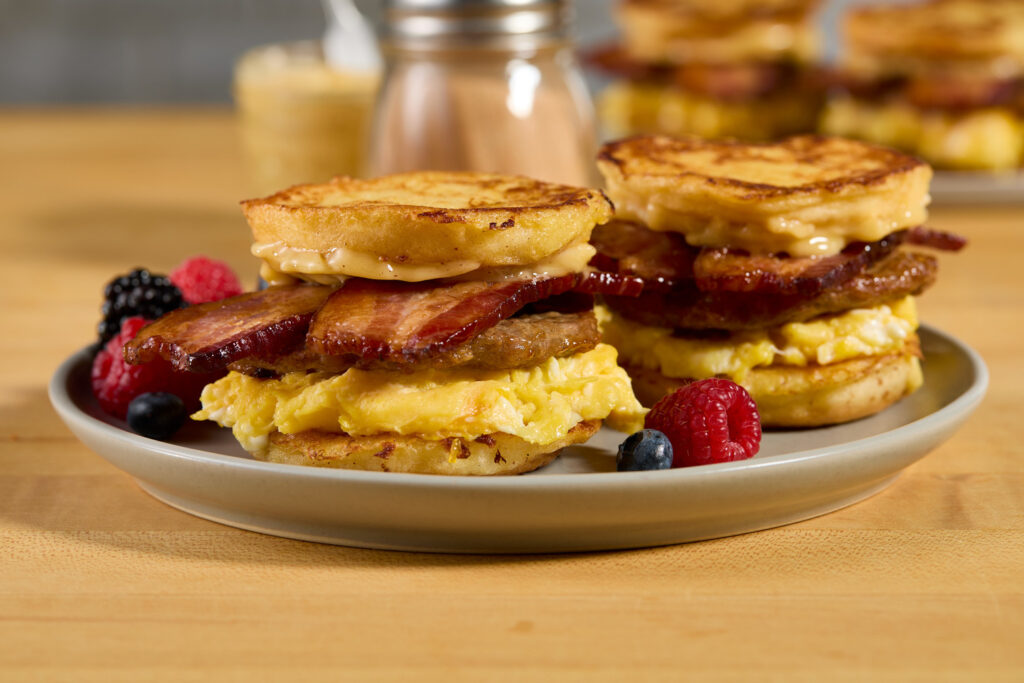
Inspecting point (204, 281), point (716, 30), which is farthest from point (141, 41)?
point (204, 281)

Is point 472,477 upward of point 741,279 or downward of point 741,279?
downward

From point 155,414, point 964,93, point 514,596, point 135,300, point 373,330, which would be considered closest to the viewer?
point 514,596

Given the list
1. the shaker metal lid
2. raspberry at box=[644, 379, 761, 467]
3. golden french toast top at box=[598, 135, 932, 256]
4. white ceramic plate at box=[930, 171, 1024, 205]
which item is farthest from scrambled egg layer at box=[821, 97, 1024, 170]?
raspberry at box=[644, 379, 761, 467]

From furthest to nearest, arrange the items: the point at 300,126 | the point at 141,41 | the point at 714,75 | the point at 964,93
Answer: the point at 141,41 < the point at 714,75 < the point at 964,93 < the point at 300,126

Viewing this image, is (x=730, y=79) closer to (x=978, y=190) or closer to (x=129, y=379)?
(x=978, y=190)

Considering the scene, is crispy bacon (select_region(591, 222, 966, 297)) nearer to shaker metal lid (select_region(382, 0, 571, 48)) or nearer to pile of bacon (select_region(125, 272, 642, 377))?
pile of bacon (select_region(125, 272, 642, 377))

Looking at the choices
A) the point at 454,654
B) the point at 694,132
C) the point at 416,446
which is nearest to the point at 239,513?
the point at 416,446

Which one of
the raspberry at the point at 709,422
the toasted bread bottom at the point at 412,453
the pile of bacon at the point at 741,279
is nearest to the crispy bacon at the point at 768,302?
the pile of bacon at the point at 741,279
